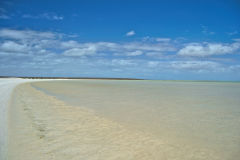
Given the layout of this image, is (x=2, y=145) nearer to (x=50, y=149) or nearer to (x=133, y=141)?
(x=50, y=149)

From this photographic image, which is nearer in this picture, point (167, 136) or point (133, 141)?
point (133, 141)

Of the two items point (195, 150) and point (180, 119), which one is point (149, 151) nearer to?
point (195, 150)

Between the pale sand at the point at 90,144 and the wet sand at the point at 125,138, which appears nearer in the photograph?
the pale sand at the point at 90,144

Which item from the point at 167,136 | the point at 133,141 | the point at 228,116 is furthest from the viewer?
the point at 228,116

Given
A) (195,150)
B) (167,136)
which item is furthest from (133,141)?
(195,150)

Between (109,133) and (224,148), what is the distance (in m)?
3.52

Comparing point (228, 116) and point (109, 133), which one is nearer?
point (109, 133)

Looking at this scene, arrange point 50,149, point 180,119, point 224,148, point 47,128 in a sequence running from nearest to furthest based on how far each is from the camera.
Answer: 1. point 50,149
2. point 224,148
3. point 47,128
4. point 180,119

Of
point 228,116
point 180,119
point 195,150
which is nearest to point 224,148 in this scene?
point 195,150

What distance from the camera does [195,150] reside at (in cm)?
489

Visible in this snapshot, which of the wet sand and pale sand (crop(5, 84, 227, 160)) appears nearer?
pale sand (crop(5, 84, 227, 160))

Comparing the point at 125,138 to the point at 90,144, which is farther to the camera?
the point at 125,138

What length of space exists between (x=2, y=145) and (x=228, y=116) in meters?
9.53

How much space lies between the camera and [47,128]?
6504mm
